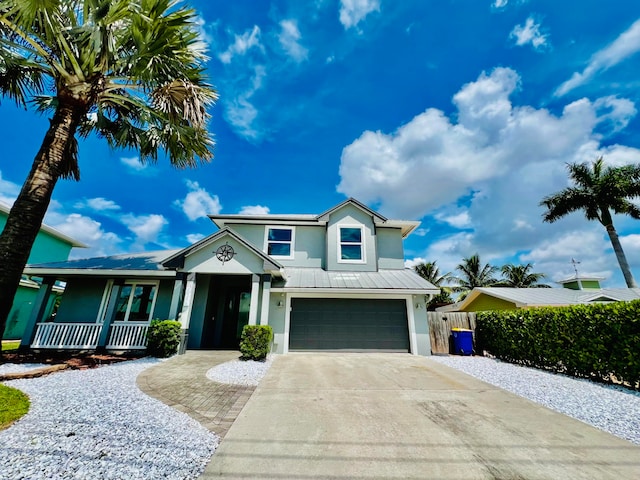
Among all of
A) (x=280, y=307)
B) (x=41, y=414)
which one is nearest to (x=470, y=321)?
(x=280, y=307)

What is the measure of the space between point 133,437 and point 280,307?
7964 millimetres

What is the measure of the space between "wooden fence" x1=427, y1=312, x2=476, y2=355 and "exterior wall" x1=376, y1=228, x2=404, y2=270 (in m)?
2.98

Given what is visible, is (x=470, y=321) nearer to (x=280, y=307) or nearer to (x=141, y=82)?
(x=280, y=307)

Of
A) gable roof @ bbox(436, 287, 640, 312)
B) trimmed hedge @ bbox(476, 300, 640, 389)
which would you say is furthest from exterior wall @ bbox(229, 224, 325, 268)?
gable roof @ bbox(436, 287, 640, 312)

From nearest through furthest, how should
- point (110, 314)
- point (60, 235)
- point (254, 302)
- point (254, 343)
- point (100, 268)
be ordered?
point (254, 343)
point (254, 302)
point (110, 314)
point (100, 268)
point (60, 235)

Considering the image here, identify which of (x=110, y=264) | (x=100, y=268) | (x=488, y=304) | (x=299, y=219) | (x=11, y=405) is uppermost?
(x=299, y=219)

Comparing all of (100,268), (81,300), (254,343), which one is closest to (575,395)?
(254,343)

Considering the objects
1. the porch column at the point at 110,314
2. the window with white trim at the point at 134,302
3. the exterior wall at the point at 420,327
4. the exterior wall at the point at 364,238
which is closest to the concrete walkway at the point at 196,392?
the porch column at the point at 110,314

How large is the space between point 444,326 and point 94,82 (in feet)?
50.9

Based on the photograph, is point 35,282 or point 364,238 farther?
point 35,282

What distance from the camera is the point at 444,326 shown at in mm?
12086

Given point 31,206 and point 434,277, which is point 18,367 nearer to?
point 31,206

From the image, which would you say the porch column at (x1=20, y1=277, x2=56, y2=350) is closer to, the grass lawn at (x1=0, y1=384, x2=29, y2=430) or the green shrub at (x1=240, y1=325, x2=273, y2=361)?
the grass lawn at (x1=0, y1=384, x2=29, y2=430)

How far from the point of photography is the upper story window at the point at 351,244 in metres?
13.1
